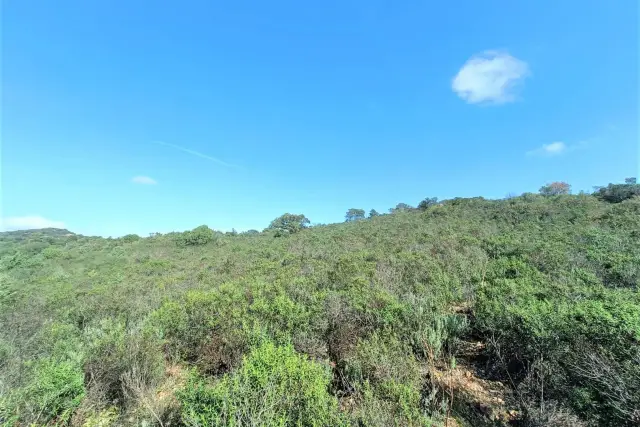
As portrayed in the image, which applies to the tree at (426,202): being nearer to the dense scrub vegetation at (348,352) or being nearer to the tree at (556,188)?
the tree at (556,188)

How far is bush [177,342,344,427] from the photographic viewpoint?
331 centimetres

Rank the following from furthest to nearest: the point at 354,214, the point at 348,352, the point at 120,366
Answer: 1. the point at 354,214
2. the point at 348,352
3. the point at 120,366

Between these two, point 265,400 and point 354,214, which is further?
point 354,214

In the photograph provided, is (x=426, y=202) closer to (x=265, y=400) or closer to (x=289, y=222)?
(x=289, y=222)

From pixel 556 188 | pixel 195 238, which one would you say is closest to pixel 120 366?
pixel 195 238

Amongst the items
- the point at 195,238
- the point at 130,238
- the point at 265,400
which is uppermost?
the point at 130,238

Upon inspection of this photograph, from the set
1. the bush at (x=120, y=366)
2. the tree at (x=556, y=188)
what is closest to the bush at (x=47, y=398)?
the bush at (x=120, y=366)

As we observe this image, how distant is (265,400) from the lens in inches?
134

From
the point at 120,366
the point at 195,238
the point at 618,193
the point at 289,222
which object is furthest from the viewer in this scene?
the point at 289,222

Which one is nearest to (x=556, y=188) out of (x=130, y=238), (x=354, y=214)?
(x=354, y=214)

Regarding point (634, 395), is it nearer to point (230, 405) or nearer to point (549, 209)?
point (230, 405)

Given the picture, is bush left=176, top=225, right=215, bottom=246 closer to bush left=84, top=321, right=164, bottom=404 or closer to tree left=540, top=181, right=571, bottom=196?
bush left=84, top=321, right=164, bottom=404

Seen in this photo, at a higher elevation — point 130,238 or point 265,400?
point 130,238

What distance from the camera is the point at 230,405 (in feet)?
10.9
